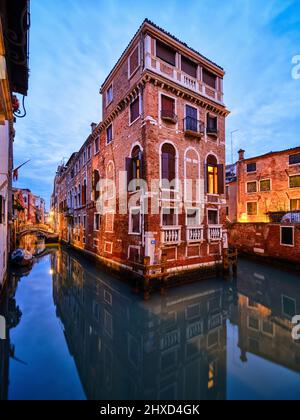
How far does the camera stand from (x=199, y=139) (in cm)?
1088

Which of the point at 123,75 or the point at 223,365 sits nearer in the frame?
the point at 223,365

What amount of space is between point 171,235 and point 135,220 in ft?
6.57

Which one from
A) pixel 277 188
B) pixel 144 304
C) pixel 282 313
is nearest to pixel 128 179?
pixel 144 304

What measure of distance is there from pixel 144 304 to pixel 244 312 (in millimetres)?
3707

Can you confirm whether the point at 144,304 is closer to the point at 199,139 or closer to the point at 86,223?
the point at 199,139

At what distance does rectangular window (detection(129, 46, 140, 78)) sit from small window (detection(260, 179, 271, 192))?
16149 mm

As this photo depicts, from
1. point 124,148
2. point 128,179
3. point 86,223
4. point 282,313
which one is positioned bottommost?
point 282,313

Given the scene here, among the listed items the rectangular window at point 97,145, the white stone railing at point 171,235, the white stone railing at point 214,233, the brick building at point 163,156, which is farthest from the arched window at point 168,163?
the rectangular window at point 97,145

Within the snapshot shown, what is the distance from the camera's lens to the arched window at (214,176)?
11.4m

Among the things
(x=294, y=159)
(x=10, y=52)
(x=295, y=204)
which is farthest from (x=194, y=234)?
(x=294, y=159)

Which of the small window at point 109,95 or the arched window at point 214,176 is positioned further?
the small window at point 109,95

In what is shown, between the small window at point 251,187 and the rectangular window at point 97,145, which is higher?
the rectangular window at point 97,145

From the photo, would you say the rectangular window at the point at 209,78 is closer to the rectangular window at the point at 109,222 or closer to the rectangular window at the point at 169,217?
the rectangular window at the point at 169,217

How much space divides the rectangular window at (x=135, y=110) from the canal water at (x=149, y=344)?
8550 millimetres
